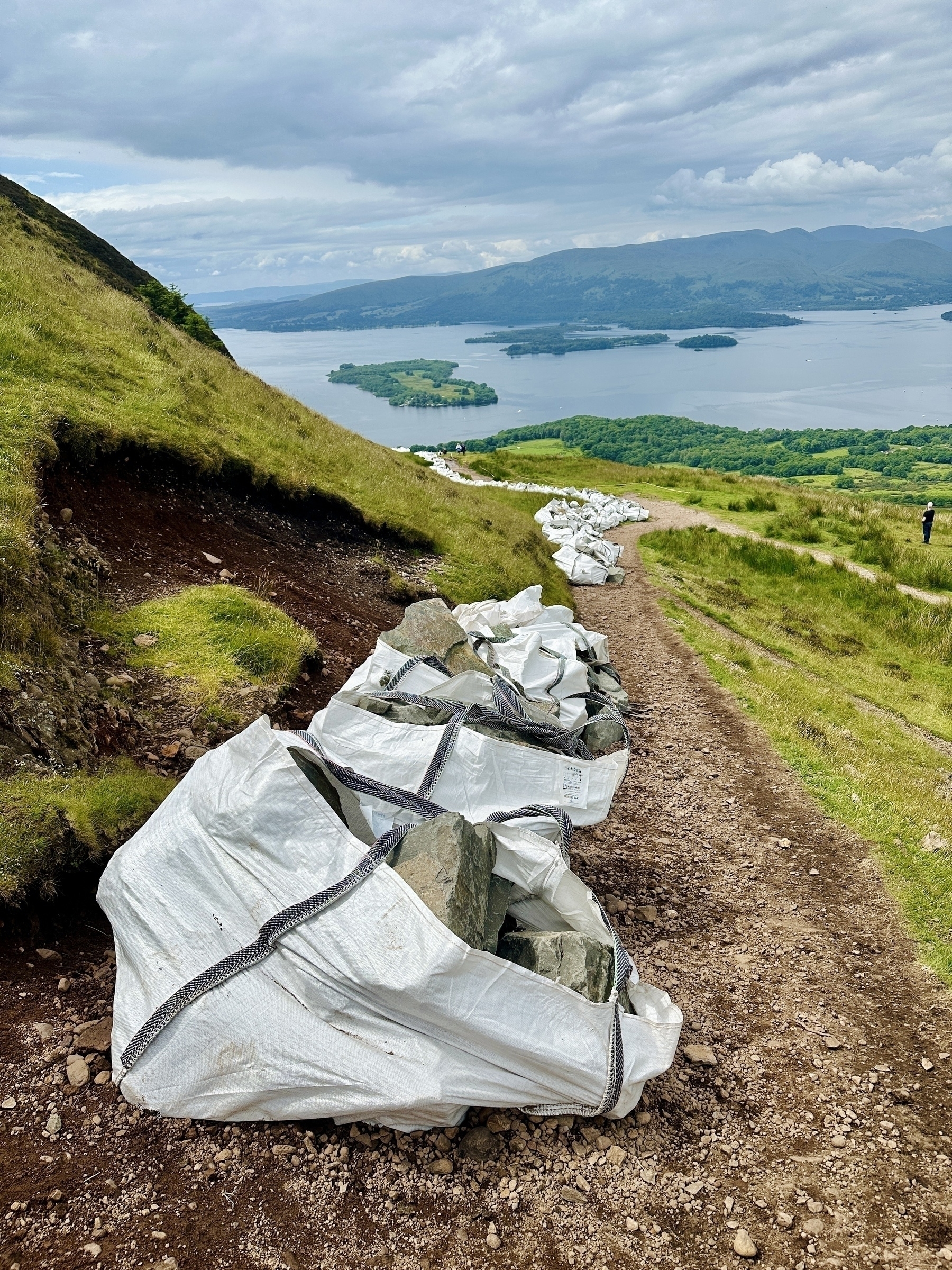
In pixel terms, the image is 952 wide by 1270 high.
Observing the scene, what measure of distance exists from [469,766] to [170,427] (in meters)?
7.82

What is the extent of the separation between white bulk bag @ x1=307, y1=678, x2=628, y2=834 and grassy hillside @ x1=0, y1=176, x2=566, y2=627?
112 inches

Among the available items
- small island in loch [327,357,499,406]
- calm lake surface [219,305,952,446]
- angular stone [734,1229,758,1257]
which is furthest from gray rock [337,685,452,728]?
Answer: small island in loch [327,357,499,406]

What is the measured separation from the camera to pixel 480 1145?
3402 mm

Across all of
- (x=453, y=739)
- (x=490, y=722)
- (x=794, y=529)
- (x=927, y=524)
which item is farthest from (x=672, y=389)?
(x=453, y=739)

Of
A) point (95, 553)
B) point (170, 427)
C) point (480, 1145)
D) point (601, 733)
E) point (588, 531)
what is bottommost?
point (480, 1145)

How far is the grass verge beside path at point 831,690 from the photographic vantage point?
6.52 meters

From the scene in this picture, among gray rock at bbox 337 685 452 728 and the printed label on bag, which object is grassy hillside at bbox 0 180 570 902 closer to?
gray rock at bbox 337 685 452 728

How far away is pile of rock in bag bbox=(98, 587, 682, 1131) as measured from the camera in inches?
126

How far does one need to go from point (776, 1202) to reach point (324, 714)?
364 centimetres

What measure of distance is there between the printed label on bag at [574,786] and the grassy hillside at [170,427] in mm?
4306

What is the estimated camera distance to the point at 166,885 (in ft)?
11.9

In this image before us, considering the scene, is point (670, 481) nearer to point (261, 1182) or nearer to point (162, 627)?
point (162, 627)

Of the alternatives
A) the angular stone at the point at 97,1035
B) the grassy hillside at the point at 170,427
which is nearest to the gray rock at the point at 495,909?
the angular stone at the point at 97,1035

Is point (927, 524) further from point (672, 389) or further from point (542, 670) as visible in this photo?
point (672, 389)
